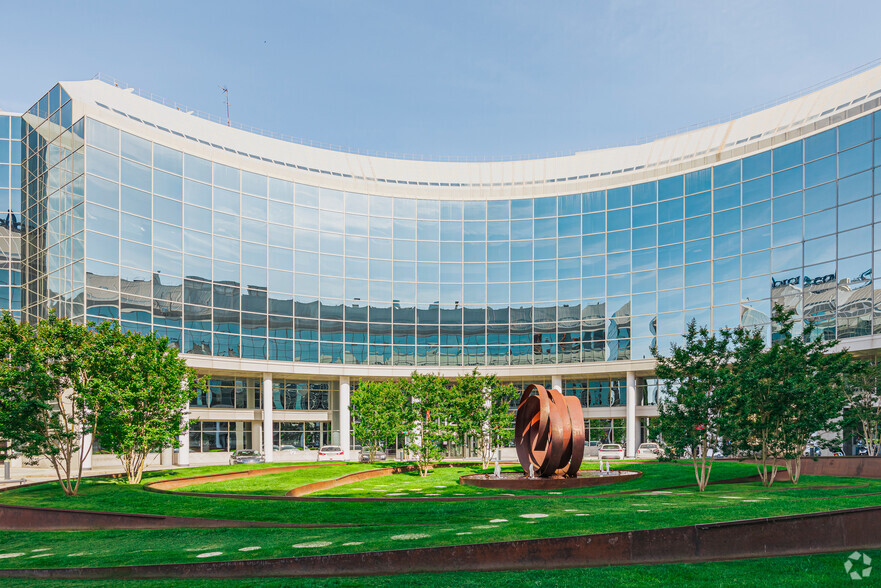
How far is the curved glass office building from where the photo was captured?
46188mm

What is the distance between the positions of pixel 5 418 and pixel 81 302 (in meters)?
19.9

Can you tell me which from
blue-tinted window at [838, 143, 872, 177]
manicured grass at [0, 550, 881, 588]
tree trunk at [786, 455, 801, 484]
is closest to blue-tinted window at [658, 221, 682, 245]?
blue-tinted window at [838, 143, 872, 177]

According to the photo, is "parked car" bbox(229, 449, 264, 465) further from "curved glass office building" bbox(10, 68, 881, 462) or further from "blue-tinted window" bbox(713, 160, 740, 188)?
"blue-tinted window" bbox(713, 160, 740, 188)

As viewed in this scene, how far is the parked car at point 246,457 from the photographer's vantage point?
51.6 m

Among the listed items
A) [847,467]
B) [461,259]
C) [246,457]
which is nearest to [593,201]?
[461,259]

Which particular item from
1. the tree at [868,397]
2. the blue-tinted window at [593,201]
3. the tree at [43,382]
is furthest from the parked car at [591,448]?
the tree at [43,382]

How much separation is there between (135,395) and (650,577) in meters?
24.7

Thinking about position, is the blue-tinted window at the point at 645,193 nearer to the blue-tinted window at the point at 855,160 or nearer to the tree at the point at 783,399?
the blue-tinted window at the point at 855,160

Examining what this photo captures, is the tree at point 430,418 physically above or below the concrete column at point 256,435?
above

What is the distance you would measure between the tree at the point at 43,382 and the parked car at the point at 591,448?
128ft

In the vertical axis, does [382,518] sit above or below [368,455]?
above

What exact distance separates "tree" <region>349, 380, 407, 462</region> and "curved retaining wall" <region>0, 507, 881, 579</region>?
28.1 metres

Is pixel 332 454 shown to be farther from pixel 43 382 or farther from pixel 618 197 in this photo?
pixel 618 197

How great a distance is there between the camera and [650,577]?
36.9 feet
